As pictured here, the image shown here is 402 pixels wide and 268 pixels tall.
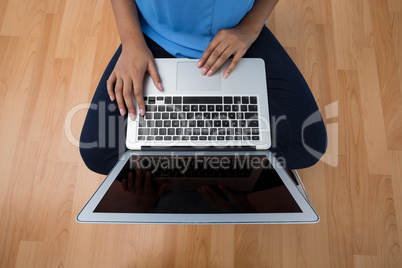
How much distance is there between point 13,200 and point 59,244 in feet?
0.96

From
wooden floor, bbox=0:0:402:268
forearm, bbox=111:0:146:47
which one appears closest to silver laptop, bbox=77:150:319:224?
forearm, bbox=111:0:146:47

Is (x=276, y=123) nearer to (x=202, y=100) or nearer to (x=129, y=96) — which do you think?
(x=202, y=100)

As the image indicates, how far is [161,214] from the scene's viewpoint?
48 centimetres

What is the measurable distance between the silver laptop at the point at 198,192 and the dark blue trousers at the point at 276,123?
12cm

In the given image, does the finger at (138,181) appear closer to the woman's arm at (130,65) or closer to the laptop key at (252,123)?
the woman's arm at (130,65)

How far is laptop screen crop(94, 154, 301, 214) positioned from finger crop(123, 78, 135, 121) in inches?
5.0

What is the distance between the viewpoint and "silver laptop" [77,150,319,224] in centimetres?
48

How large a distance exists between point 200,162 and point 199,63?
0.29 m

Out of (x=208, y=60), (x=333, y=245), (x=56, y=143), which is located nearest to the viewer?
(x=208, y=60)

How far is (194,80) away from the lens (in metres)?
0.72

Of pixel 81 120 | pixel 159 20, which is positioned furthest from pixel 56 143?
pixel 159 20

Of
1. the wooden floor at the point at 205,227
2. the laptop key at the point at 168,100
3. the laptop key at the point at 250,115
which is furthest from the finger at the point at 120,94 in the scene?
the wooden floor at the point at 205,227

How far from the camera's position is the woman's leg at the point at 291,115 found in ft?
2.40

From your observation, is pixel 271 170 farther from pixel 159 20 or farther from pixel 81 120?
pixel 81 120
